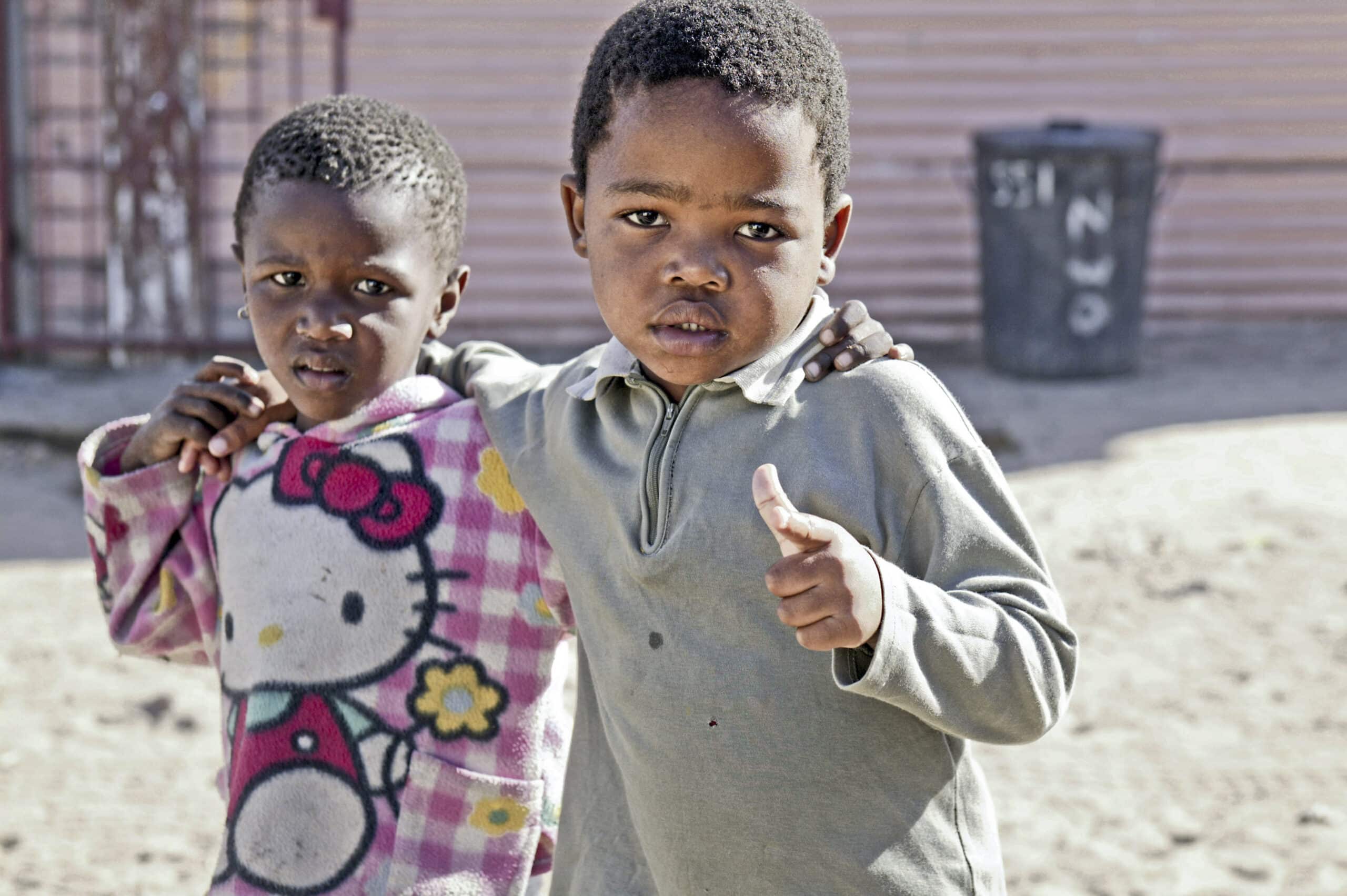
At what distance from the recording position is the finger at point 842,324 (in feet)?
5.47

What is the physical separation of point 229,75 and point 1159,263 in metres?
5.81

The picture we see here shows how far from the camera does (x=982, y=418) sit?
6875mm

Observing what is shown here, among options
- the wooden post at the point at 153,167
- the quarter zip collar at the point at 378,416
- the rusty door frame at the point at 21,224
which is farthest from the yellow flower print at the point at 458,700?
the wooden post at the point at 153,167

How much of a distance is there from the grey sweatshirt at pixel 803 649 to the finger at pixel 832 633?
2.3 inches

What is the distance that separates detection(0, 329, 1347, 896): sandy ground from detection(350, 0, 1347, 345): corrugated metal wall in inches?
104

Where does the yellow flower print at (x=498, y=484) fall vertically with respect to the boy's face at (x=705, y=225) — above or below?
below

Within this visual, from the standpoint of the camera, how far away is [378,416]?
2004mm

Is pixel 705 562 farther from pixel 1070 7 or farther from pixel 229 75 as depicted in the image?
pixel 229 75

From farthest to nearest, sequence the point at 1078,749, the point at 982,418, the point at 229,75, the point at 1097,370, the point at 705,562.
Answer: the point at 229,75 → the point at 1097,370 → the point at 982,418 → the point at 1078,749 → the point at 705,562

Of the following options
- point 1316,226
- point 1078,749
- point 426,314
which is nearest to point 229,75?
point 1316,226

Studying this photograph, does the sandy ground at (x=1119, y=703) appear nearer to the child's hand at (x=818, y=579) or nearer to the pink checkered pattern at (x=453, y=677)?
the pink checkered pattern at (x=453, y=677)

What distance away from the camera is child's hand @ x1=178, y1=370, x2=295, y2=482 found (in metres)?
2.03

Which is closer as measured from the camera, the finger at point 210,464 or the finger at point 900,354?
the finger at point 900,354

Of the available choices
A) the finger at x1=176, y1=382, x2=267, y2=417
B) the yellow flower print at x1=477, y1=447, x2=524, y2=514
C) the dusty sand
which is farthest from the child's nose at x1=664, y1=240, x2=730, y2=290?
the dusty sand
